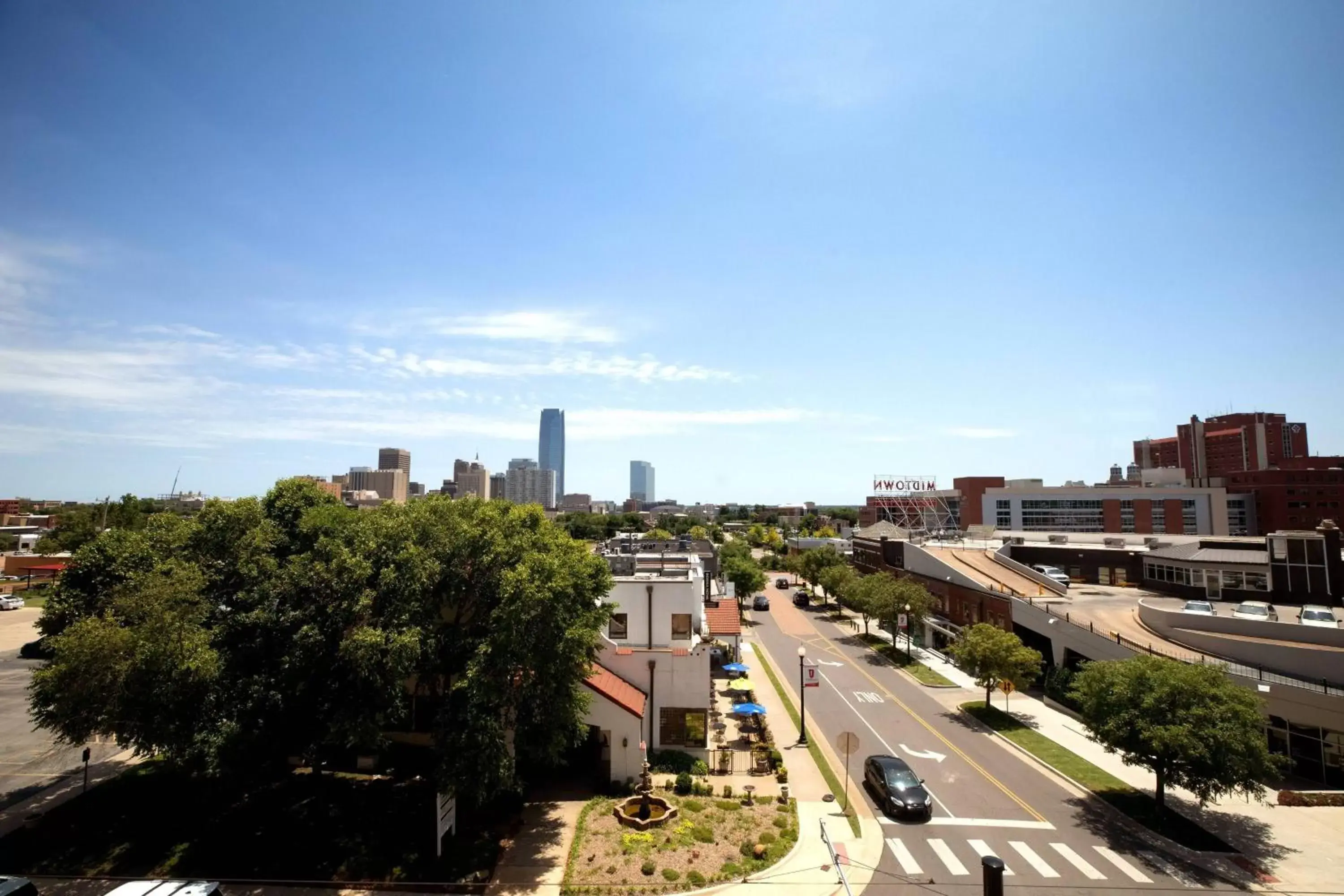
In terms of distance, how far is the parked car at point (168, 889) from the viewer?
1492 centimetres

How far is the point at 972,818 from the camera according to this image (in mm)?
22094

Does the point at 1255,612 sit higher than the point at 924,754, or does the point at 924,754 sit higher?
the point at 1255,612

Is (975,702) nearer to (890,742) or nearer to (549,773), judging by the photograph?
(890,742)

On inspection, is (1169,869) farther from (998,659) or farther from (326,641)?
(326,641)

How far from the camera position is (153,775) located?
81.1 ft

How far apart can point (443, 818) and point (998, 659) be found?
27.5 m

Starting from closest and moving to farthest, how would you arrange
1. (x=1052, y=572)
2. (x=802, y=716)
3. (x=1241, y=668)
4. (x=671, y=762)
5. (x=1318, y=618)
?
Result: (x=671, y=762), (x=802, y=716), (x=1241, y=668), (x=1318, y=618), (x=1052, y=572)

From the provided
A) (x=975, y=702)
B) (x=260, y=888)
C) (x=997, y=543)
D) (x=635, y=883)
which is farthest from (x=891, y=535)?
(x=260, y=888)

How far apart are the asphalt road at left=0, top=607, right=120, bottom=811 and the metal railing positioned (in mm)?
42782

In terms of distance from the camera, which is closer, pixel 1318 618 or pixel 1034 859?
pixel 1034 859

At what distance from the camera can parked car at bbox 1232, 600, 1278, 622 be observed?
3238cm

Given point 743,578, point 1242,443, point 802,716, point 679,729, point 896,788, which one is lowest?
point 896,788

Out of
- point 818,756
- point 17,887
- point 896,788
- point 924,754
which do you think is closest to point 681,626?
point 818,756

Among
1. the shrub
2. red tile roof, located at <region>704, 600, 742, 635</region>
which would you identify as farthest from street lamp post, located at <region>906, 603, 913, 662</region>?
the shrub
